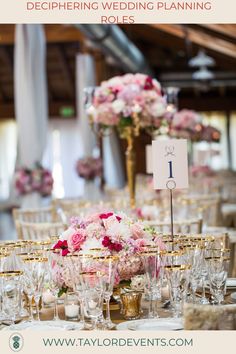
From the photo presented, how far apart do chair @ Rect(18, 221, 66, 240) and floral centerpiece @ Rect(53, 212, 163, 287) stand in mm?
2064

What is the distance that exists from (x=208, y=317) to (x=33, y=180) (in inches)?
294

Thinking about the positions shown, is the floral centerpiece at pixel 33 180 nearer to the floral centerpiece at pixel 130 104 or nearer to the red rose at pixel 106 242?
the floral centerpiece at pixel 130 104

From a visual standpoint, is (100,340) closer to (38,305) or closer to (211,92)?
(38,305)

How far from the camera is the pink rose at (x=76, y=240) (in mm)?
3604

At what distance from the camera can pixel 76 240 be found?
3621mm

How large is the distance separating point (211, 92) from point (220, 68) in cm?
103

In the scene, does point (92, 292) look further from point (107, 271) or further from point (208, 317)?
point (208, 317)

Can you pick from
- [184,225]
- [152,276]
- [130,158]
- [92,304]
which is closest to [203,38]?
[130,158]

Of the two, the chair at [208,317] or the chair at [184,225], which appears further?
the chair at [184,225]

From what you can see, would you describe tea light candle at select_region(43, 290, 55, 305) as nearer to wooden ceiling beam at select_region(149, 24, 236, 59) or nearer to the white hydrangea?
the white hydrangea

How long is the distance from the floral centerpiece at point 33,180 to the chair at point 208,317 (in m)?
7.42

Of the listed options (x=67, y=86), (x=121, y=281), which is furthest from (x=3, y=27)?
(x=121, y=281)

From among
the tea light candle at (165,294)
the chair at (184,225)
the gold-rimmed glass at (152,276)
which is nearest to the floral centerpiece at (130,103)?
the chair at (184,225)

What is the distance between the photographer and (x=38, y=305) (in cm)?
356
